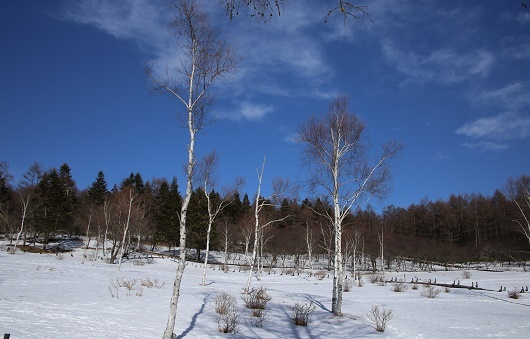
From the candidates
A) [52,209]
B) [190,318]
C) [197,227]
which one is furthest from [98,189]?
[190,318]

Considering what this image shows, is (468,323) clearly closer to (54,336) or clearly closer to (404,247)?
(54,336)

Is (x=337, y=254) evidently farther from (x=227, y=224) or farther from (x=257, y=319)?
(x=227, y=224)

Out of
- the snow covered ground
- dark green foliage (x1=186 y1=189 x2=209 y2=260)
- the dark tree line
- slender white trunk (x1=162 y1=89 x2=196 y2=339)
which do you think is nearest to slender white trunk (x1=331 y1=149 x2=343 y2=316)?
the snow covered ground

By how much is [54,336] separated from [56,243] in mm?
61492

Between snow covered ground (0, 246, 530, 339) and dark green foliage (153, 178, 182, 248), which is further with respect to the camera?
dark green foliage (153, 178, 182, 248)

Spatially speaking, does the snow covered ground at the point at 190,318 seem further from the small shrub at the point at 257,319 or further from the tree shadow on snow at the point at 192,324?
the small shrub at the point at 257,319

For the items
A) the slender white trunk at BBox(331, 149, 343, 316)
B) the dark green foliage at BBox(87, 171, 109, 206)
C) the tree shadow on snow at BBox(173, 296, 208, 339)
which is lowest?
the tree shadow on snow at BBox(173, 296, 208, 339)

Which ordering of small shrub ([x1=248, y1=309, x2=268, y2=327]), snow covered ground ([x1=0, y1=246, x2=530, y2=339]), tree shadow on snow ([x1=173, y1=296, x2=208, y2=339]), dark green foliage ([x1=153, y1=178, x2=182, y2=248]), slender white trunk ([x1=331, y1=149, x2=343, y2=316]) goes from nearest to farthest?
snow covered ground ([x1=0, y1=246, x2=530, y2=339]) < tree shadow on snow ([x1=173, y1=296, x2=208, y2=339]) < small shrub ([x1=248, y1=309, x2=268, y2=327]) < slender white trunk ([x1=331, y1=149, x2=343, y2=316]) < dark green foliage ([x1=153, y1=178, x2=182, y2=248])

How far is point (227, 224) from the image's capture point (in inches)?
2490

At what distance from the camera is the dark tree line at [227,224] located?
5297 cm

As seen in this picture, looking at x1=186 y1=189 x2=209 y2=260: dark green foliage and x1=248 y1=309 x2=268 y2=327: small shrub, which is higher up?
x1=186 y1=189 x2=209 y2=260: dark green foliage

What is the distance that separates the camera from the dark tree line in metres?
53.0

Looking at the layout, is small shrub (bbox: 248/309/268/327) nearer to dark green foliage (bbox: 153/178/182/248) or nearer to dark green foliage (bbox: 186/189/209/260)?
dark green foliage (bbox: 186/189/209/260)

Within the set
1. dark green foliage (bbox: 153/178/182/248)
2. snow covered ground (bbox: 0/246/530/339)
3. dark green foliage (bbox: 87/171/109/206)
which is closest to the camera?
snow covered ground (bbox: 0/246/530/339)
